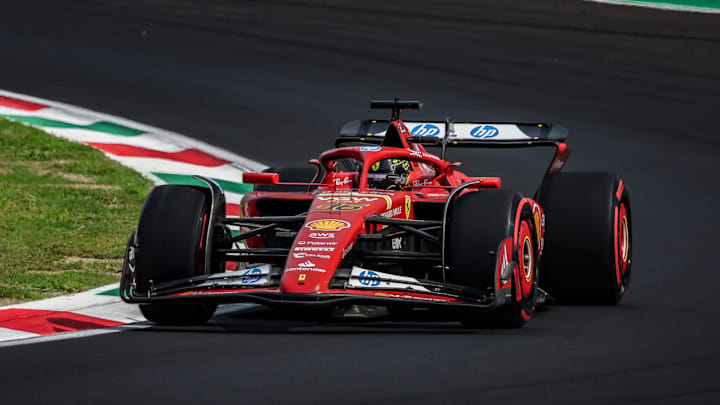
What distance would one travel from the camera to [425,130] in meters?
12.2

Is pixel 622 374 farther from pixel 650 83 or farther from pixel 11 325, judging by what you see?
pixel 650 83

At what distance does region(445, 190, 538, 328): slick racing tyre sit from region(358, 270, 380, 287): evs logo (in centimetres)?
55

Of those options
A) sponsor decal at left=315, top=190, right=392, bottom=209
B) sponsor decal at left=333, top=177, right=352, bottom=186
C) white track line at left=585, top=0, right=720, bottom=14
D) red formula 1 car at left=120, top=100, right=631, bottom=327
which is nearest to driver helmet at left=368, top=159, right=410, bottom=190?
red formula 1 car at left=120, top=100, right=631, bottom=327

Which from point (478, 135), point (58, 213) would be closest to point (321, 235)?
point (478, 135)

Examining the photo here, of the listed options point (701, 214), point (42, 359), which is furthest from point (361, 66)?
Answer: point (42, 359)

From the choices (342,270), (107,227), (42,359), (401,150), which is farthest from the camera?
(107,227)

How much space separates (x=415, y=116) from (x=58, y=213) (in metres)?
6.20

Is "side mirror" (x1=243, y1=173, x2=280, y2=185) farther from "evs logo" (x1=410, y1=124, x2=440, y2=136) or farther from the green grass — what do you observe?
"evs logo" (x1=410, y1=124, x2=440, y2=136)

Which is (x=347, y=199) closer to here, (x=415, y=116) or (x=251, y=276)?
(x=251, y=276)

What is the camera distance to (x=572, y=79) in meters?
19.9

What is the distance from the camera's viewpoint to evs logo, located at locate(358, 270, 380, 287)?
860 cm

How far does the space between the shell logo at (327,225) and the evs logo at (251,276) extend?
0.45 m

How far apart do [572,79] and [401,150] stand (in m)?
9.84

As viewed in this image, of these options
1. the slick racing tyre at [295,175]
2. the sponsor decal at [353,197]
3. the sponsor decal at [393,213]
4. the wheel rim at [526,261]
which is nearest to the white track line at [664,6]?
the slick racing tyre at [295,175]
